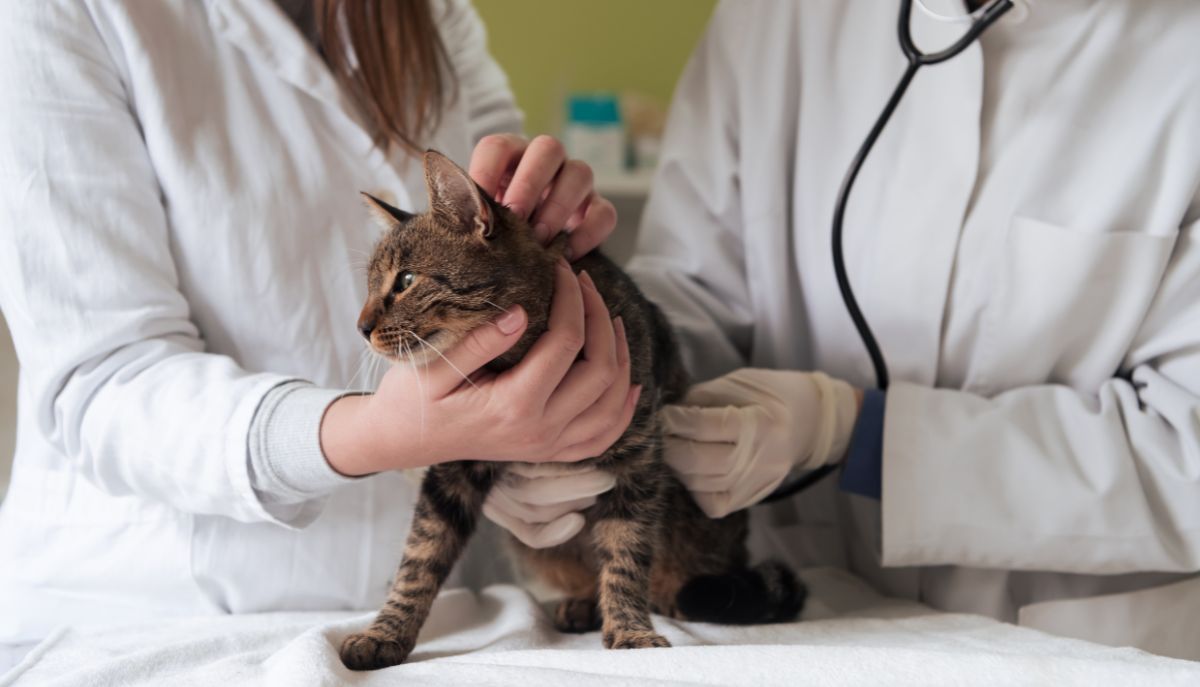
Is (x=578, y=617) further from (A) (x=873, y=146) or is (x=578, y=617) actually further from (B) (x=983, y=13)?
(B) (x=983, y=13)

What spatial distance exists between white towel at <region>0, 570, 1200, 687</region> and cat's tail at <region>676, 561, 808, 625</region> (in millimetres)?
29

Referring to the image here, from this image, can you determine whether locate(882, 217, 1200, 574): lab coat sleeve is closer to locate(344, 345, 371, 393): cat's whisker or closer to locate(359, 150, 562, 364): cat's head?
locate(359, 150, 562, 364): cat's head

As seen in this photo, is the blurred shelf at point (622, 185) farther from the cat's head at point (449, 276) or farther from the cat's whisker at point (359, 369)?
the cat's head at point (449, 276)

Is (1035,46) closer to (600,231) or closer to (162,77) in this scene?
(600,231)

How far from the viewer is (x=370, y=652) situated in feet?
2.57

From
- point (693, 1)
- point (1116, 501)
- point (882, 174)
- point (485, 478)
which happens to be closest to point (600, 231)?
point (485, 478)

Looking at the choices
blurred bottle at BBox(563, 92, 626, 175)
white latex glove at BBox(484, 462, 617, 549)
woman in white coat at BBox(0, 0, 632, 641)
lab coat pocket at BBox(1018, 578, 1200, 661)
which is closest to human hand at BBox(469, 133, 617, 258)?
woman in white coat at BBox(0, 0, 632, 641)

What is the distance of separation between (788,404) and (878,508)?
0.80ft

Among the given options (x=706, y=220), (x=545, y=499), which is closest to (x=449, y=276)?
(x=545, y=499)

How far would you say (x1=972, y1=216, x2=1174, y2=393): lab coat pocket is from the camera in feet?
3.29

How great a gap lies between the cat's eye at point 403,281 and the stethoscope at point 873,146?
1.81ft

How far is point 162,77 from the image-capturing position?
92 cm

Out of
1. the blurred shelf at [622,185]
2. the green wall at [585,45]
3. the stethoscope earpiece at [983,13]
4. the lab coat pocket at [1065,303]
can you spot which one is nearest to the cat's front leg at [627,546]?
the lab coat pocket at [1065,303]

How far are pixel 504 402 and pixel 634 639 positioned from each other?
0.87 ft
